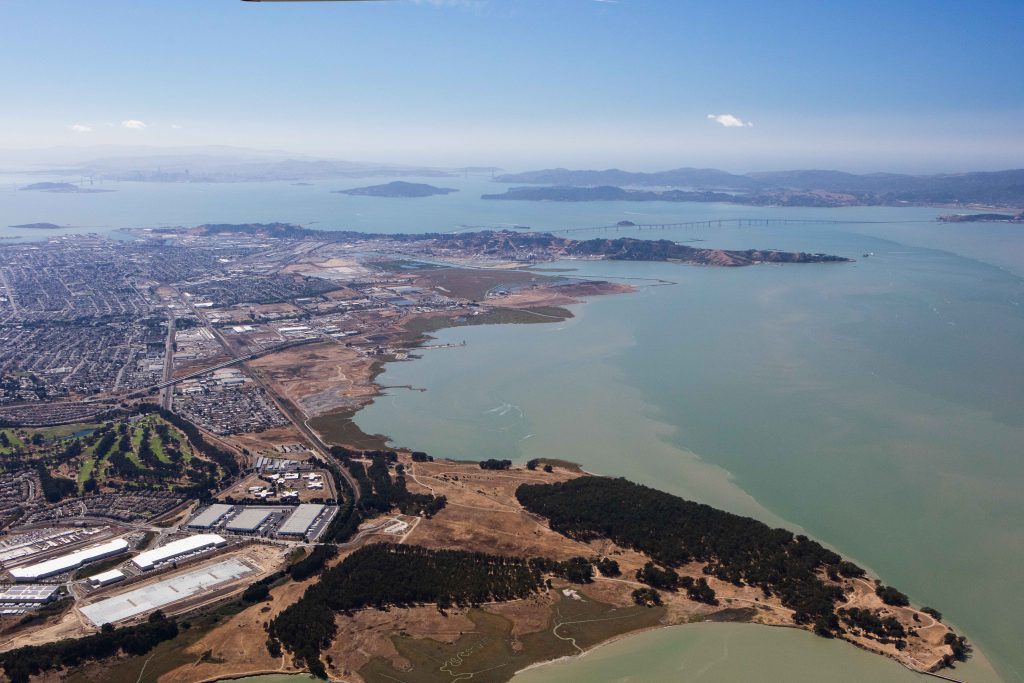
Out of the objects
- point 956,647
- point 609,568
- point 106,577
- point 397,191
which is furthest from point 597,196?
point 956,647

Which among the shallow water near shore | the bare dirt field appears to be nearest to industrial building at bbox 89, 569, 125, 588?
the shallow water near shore

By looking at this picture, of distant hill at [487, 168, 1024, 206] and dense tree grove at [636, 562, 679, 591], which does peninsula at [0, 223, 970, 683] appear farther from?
distant hill at [487, 168, 1024, 206]

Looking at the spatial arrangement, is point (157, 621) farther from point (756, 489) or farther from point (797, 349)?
point (797, 349)

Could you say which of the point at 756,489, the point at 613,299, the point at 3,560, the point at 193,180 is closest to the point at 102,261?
the point at 613,299

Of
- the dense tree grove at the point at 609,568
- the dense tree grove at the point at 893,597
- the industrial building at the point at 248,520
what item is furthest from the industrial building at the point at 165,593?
the dense tree grove at the point at 893,597

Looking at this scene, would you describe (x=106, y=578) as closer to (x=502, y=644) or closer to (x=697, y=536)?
(x=502, y=644)

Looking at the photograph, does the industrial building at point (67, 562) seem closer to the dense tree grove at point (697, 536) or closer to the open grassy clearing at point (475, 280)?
the dense tree grove at point (697, 536)
